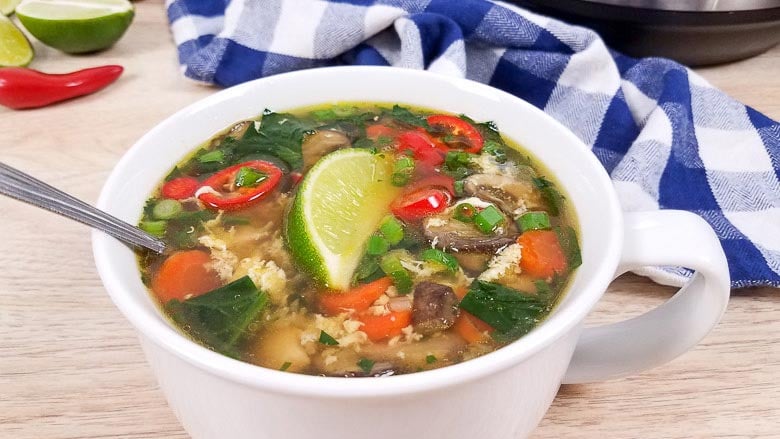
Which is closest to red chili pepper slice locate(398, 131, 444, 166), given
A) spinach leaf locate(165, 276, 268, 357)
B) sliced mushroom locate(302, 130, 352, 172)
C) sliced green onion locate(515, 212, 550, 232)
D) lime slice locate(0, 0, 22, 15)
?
sliced mushroom locate(302, 130, 352, 172)

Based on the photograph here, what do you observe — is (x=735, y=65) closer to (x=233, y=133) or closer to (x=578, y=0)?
(x=578, y=0)

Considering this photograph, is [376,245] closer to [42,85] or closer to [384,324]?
[384,324]

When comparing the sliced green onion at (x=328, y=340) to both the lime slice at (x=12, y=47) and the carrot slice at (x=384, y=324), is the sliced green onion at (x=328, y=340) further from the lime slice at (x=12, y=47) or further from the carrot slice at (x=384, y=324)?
the lime slice at (x=12, y=47)

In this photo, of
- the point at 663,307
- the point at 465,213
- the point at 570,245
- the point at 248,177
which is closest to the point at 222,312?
the point at 248,177

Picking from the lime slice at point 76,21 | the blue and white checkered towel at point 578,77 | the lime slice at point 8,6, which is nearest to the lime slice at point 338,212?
the blue and white checkered towel at point 578,77

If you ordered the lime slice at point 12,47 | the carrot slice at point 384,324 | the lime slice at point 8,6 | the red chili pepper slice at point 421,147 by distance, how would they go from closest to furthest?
1. the carrot slice at point 384,324
2. the red chili pepper slice at point 421,147
3. the lime slice at point 12,47
4. the lime slice at point 8,6

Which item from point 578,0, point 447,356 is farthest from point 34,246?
point 578,0
